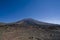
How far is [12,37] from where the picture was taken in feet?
55.6

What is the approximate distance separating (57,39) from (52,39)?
0.89m

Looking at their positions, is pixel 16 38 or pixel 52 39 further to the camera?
pixel 52 39

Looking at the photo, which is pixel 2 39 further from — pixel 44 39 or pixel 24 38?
pixel 44 39

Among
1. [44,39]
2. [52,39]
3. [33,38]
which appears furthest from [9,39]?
[52,39]

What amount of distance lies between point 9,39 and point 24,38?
205 cm

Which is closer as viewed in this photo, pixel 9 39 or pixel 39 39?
pixel 9 39

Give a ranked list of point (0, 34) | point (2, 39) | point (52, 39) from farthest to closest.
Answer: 1. point (52, 39)
2. point (0, 34)
3. point (2, 39)

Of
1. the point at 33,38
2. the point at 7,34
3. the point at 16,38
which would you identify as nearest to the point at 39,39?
the point at 33,38

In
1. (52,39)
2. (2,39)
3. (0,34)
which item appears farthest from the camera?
(52,39)

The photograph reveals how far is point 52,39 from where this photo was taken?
61.3ft

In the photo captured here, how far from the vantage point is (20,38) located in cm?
1669

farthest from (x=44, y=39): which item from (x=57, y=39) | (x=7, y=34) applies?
(x=7, y=34)

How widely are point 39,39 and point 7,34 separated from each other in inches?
177

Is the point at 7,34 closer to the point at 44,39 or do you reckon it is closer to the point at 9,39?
the point at 9,39
